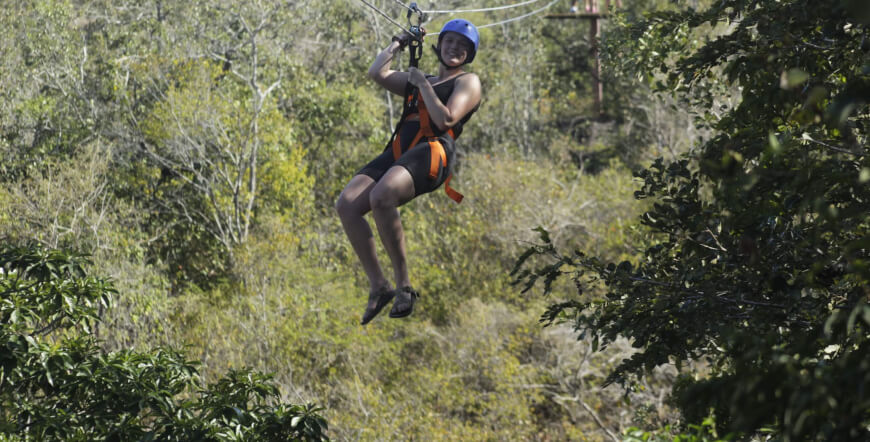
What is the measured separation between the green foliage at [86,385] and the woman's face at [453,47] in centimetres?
283

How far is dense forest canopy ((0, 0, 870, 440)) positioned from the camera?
659 cm

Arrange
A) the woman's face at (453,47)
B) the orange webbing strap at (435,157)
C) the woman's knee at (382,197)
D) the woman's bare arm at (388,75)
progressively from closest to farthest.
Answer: the woman's knee at (382,197)
the orange webbing strap at (435,157)
the woman's face at (453,47)
the woman's bare arm at (388,75)

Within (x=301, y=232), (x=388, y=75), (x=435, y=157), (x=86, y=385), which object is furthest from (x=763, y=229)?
(x=301, y=232)

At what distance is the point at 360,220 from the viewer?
4.70m

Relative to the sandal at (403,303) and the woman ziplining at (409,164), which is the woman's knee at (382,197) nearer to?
the woman ziplining at (409,164)

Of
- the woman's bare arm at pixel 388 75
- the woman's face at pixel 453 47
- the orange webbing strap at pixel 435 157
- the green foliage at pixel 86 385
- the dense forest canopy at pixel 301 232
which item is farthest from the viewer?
the dense forest canopy at pixel 301 232

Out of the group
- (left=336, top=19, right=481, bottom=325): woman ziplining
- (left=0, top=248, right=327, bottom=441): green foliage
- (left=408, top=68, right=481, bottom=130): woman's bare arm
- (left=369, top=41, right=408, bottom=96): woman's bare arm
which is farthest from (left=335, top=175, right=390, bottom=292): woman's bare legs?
(left=0, top=248, right=327, bottom=441): green foliage

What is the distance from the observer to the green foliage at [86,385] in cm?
640

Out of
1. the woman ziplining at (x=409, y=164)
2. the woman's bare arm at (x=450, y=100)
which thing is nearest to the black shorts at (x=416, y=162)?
the woman ziplining at (x=409, y=164)

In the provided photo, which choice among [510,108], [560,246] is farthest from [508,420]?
[510,108]

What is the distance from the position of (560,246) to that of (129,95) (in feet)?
32.3

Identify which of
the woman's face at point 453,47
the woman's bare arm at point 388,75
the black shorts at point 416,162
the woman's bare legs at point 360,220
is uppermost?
the woman's face at point 453,47

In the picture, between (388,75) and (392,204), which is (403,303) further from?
(388,75)

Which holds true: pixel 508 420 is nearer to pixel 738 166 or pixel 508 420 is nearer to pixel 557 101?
pixel 738 166
